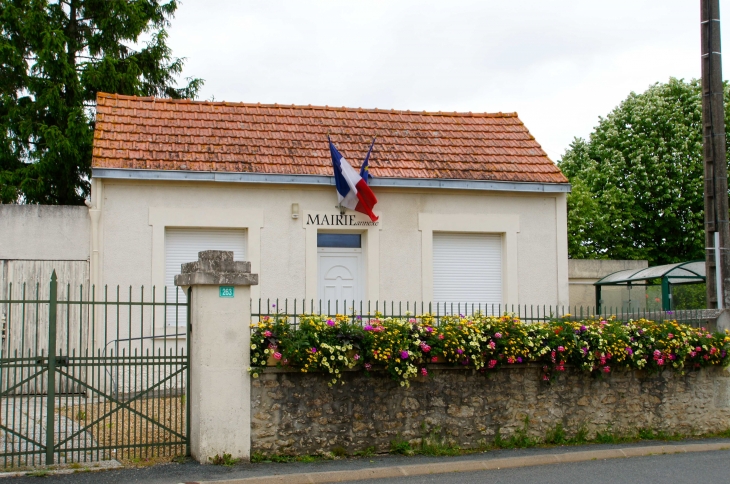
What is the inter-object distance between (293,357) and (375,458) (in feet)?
4.91

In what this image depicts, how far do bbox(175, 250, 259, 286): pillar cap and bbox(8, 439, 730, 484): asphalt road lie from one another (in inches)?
74.8

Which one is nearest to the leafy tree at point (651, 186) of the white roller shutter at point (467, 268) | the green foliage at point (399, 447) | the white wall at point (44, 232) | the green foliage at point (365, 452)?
the white roller shutter at point (467, 268)

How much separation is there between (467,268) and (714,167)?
4444 millimetres

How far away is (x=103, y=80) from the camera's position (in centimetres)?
1967

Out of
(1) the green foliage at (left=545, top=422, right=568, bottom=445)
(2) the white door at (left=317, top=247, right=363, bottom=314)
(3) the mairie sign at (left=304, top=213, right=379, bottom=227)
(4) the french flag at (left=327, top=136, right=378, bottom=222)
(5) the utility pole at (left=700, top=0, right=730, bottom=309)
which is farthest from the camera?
(2) the white door at (left=317, top=247, right=363, bottom=314)

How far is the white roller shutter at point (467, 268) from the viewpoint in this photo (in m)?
14.0

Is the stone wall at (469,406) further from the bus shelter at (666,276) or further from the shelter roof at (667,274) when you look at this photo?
the shelter roof at (667,274)

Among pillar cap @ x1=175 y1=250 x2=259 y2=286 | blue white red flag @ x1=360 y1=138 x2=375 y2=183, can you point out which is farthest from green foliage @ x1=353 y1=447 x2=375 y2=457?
blue white red flag @ x1=360 y1=138 x2=375 y2=183

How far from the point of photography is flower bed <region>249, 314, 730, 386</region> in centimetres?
876

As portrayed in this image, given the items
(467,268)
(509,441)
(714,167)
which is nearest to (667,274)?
(467,268)

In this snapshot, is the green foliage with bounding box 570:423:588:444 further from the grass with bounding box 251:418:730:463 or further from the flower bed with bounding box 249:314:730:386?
the flower bed with bounding box 249:314:730:386

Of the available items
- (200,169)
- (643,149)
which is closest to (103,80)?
(200,169)

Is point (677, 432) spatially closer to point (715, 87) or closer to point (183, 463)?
point (715, 87)

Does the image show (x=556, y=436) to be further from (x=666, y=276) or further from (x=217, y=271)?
(x=666, y=276)
